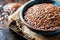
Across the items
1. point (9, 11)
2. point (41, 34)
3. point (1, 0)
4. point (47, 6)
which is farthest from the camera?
point (1, 0)

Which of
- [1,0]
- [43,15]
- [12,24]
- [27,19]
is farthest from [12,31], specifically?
[1,0]

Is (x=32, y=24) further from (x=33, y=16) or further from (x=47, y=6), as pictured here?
(x=47, y=6)

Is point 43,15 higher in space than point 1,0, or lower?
lower

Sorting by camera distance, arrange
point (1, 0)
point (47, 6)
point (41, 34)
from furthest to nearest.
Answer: point (1, 0) < point (47, 6) < point (41, 34)

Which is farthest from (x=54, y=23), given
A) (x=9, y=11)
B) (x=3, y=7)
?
(x=3, y=7)

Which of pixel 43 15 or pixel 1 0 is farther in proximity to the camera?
pixel 1 0

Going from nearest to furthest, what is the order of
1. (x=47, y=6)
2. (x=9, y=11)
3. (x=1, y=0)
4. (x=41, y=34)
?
(x=41, y=34)
(x=47, y=6)
(x=9, y=11)
(x=1, y=0)

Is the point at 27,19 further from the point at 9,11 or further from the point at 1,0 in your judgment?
the point at 1,0

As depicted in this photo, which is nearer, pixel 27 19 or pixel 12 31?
pixel 27 19

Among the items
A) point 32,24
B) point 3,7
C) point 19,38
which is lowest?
point 19,38
